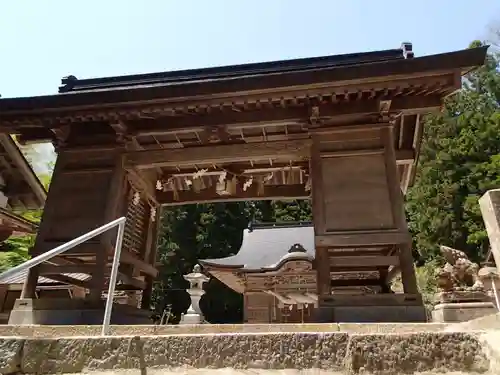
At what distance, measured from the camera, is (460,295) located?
497 cm

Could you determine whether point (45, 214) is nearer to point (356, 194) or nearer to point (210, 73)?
point (210, 73)

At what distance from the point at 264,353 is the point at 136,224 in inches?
235

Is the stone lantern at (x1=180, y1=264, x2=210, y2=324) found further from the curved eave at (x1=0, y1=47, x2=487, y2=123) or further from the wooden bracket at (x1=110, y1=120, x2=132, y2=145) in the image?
the curved eave at (x1=0, y1=47, x2=487, y2=123)

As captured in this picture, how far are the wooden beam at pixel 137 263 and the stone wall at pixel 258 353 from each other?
410 centimetres

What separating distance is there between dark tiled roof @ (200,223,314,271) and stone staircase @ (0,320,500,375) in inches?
434

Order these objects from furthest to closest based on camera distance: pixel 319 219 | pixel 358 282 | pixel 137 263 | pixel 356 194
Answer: pixel 358 282 < pixel 137 263 < pixel 356 194 < pixel 319 219

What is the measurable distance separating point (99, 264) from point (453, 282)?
5.27 m

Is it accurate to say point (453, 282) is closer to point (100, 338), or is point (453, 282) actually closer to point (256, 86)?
point (256, 86)

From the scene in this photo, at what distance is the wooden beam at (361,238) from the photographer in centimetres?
523

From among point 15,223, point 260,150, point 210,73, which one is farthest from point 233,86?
point 15,223

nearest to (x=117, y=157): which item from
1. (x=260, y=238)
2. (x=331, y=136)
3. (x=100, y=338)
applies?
(x=331, y=136)

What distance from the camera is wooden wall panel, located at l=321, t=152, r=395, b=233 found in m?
5.48

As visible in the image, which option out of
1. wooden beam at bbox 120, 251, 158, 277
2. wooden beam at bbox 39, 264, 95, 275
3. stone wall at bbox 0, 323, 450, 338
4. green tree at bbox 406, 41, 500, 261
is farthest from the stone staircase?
green tree at bbox 406, 41, 500, 261

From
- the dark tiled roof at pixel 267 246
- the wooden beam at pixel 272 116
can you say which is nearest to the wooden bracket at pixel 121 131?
the wooden beam at pixel 272 116
